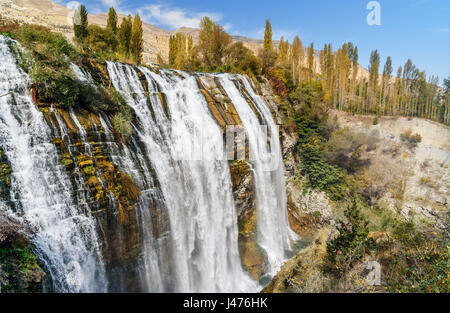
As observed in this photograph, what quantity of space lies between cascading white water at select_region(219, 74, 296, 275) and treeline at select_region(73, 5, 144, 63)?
45.1 ft

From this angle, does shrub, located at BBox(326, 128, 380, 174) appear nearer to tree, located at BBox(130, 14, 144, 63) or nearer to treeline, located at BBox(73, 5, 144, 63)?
treeline, located at BBox(73, 5, 144, 63)

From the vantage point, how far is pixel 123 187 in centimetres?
824

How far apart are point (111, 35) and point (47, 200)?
22921 millimetres

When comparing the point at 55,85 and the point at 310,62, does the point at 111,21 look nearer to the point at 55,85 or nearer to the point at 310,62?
the point at 55,85

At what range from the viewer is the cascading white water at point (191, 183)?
9734mm

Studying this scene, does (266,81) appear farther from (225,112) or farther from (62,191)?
(62,191)

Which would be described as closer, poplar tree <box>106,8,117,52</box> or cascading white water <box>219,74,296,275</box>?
cascading white water <box>219,74,296,275</box>

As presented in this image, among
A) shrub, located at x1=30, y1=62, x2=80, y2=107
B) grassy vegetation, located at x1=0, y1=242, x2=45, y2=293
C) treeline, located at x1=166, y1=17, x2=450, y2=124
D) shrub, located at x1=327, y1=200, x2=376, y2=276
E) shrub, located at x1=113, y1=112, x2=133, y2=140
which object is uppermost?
treeline, located at x1=166, y1=17, x2=450, y2=124

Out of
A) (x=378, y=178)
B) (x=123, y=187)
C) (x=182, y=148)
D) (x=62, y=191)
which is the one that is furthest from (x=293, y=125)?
(x=62, y=191)

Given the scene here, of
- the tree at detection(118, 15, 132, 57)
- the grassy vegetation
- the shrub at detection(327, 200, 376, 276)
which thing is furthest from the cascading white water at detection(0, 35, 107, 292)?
the tree at detection(118, 15, 132, 57)

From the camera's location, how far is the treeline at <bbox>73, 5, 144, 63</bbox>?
2073cm

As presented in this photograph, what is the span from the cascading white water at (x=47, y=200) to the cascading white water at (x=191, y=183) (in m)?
3.19

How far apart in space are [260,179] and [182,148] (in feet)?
18.8

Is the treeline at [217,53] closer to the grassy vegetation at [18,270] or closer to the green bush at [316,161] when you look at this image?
the green bush at [316,161]
